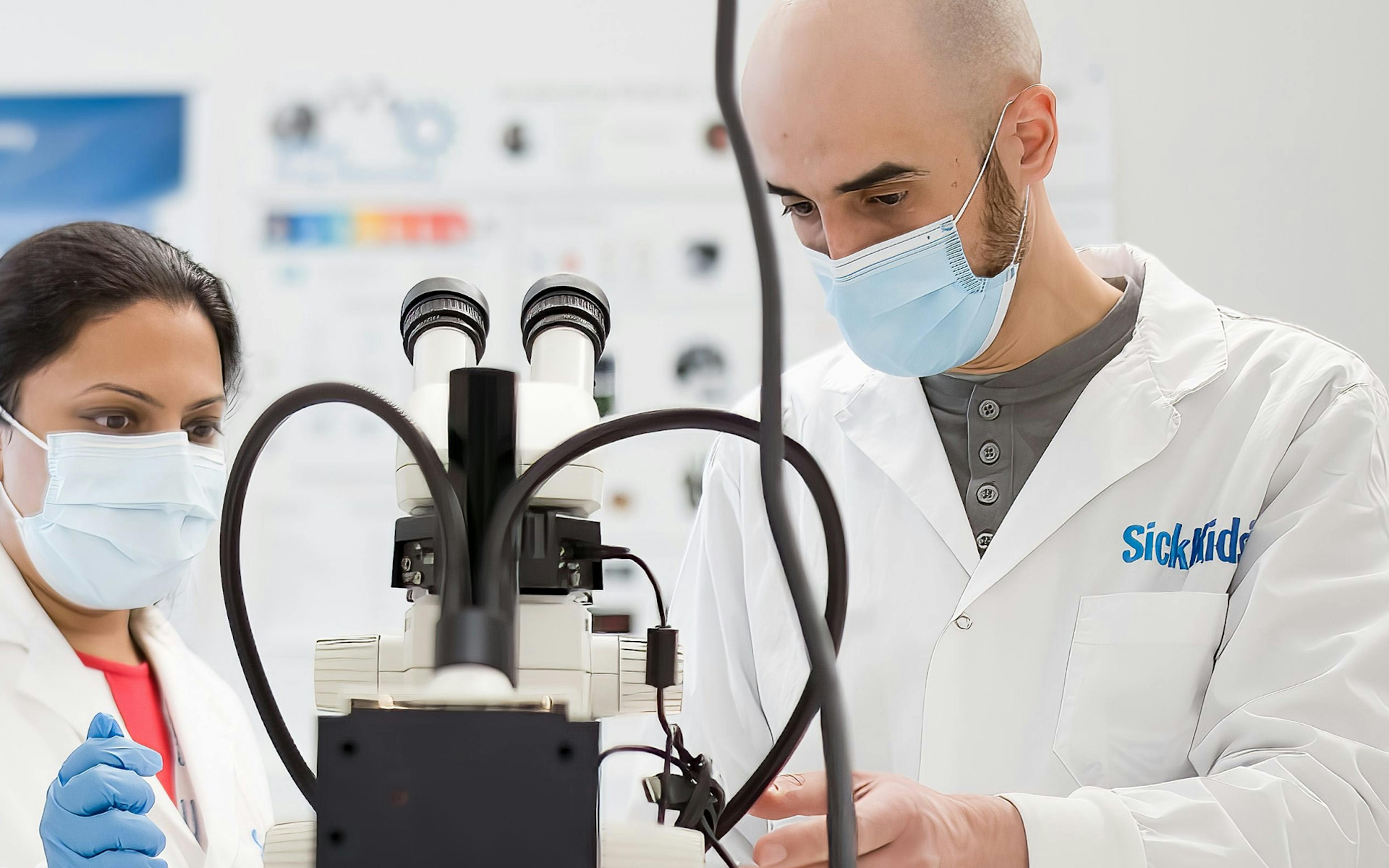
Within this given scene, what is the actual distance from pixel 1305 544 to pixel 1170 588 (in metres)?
0.12

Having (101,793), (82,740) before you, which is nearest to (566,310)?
(101,793)

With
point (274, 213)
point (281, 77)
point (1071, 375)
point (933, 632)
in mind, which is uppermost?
point (281, 77)

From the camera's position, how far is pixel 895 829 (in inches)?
23.5

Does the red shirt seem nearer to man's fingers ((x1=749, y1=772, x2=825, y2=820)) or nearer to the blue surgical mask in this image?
the blue surgical mask

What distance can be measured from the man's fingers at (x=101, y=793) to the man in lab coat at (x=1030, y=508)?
1.62 ft

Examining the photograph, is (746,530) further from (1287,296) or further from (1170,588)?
(1287,296)

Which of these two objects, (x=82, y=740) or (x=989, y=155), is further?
(x=82, y=740)

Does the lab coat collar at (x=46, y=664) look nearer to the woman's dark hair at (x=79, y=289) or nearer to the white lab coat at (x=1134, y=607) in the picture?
the woman's dark hair at (x=79, y=289)

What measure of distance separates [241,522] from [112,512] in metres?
0.78

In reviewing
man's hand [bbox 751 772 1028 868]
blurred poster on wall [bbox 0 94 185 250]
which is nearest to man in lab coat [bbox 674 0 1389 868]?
man's hand [bbox 751 772 1028 868]

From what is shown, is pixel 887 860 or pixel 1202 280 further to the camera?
pixel 1202 280

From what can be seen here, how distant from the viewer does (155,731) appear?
1.22 meters

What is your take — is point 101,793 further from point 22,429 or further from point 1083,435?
point 1083,435

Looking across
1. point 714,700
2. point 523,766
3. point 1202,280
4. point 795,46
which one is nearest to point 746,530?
point 714,700
